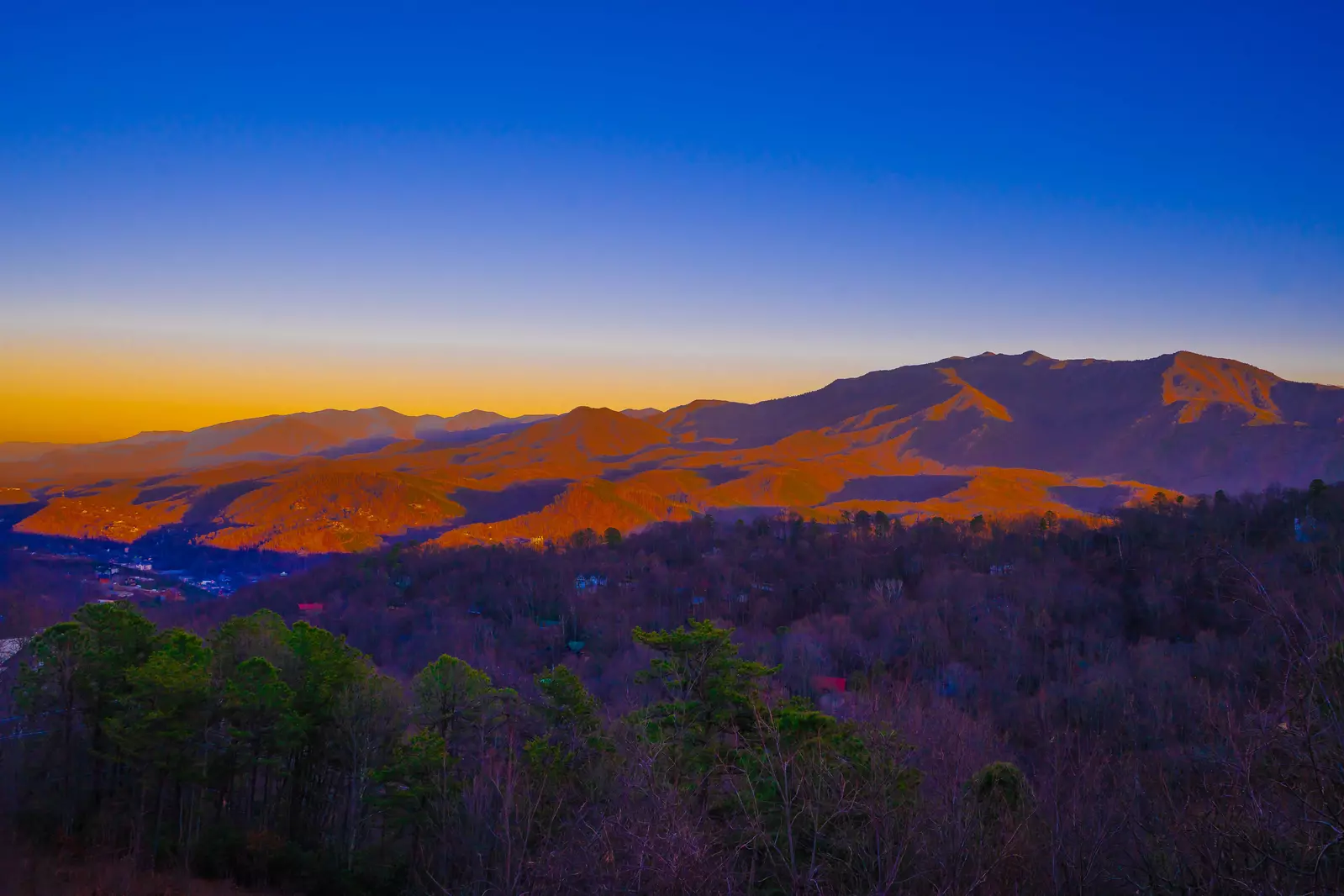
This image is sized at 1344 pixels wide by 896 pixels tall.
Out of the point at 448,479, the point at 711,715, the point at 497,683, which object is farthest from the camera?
the point at 448,479

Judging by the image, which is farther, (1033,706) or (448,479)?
(448,479)

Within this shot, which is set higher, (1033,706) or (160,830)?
(160,830)

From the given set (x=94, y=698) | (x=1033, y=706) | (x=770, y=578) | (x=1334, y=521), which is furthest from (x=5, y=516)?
(x=1334, y=521)

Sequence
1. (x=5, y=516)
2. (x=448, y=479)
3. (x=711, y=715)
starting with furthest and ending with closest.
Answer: (x=448, y=479)
(x=5, y=516)
(x=711, y=715)

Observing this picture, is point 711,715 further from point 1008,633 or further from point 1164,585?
point 1164,585

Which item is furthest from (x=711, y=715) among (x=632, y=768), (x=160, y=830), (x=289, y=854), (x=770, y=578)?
(x=770, y=578)

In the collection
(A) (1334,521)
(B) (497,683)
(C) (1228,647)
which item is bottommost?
(B) (497,683)

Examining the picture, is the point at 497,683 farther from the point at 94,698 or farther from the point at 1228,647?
the point at 1228,647
